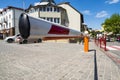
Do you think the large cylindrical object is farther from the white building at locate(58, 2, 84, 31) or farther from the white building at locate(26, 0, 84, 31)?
the white building at locate(58, 2, 84, 31)

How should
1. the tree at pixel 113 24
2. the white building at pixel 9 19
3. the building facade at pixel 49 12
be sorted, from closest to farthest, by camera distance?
the building facade at pixel 49 12 < the white building at pixel 9 19 < the tree at pixel 113 24

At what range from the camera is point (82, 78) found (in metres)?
5.74

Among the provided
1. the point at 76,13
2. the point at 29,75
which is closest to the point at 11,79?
the point at 29,75

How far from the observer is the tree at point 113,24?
171 ft

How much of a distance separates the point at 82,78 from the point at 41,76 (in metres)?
1.41

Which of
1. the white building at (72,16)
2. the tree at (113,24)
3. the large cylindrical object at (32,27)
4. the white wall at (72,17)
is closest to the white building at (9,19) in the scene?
the white building at (72,16)

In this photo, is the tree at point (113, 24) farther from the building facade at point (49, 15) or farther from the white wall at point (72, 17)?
the white wall at point (72, 17)

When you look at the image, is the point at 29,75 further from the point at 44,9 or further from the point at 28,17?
the point at 44,9

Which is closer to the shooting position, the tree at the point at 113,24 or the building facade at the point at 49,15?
the building facade at the point at 49,15

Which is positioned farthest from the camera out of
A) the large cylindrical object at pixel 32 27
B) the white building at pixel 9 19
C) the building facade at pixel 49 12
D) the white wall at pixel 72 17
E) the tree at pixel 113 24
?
the tree at pixel 113 24

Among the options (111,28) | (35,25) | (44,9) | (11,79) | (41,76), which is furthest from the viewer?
(111,28)

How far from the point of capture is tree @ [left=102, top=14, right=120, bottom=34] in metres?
52.1

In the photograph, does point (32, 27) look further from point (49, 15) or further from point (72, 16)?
point (72, 16)

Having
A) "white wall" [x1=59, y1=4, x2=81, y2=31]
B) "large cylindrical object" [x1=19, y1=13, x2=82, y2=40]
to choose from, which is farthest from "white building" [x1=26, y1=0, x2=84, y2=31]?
"large cylindrical object" [x1=19, y1=13, x2=82, y2=40]
